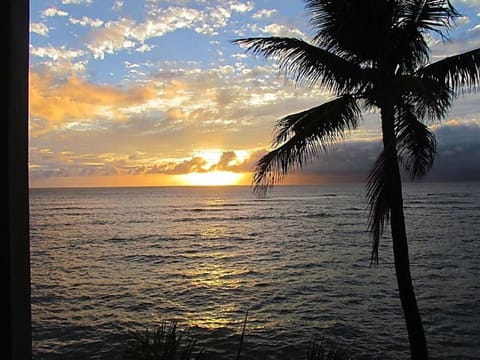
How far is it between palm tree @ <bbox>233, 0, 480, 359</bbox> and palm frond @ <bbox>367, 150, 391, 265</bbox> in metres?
0.01

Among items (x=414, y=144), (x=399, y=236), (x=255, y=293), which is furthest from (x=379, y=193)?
(x=255, y=293)

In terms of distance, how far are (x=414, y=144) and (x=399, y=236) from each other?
204cm

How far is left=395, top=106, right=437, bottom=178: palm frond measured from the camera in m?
→ 7.22

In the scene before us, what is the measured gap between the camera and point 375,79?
21.2 feet

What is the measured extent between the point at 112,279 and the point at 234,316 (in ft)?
29.1

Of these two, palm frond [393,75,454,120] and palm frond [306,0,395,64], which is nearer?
palm frond [393,75,454,120]

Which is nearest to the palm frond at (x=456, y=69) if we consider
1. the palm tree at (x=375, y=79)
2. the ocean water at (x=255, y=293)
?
the palm tree at (x=375, y=79)

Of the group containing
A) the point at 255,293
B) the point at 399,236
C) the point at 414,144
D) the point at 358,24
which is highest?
the point at 358,24

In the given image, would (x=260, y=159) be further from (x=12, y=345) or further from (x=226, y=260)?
(x=226, y=260)

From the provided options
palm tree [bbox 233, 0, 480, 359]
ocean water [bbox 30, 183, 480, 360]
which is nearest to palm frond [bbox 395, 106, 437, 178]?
palm tree [bbox 233, 0, 480, 359]

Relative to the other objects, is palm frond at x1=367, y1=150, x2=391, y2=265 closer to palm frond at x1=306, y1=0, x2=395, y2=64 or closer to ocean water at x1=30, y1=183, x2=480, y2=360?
palm frond at x1=306, y1=0, x2=395, y2=64

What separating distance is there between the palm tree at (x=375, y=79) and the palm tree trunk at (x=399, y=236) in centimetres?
2

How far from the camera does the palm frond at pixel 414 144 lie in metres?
7.22

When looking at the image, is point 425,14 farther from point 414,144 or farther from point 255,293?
point 255,293
